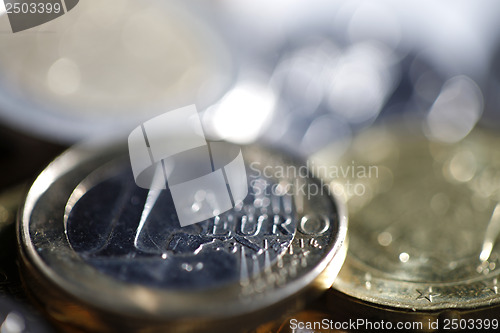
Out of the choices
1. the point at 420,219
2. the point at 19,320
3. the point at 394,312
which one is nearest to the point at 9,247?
the point at 19,320

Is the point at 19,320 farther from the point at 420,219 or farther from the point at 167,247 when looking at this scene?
the point at 420,219

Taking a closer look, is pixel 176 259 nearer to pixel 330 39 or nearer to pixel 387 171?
pixel 387 171

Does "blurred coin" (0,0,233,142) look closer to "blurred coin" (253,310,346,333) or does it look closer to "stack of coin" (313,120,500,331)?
"stack of coin" (313,120,500,331)

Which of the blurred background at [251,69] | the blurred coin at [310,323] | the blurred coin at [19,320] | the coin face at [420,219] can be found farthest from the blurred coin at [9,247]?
the coin face at [420,219]

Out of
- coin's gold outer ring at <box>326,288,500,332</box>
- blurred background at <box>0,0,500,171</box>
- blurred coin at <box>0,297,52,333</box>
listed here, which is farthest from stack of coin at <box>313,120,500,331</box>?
blurred coin at <box>0,297,52,333</box>

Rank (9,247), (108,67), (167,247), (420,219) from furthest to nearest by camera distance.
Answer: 1. (108,67)
2. (420,219)
3. (9,247)
4. (167,247)

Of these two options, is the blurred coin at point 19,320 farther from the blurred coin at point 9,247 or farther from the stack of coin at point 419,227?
the stack of coin at point 419,227

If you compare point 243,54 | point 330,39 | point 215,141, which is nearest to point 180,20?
point 243,54
